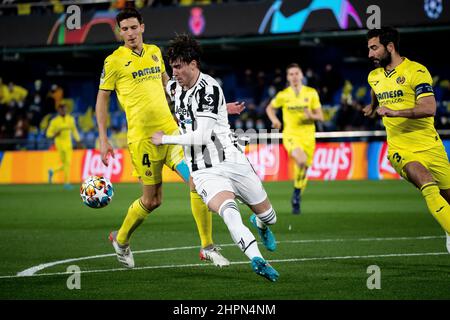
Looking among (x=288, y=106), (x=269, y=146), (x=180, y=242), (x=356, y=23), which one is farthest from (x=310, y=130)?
(x=356, y=23)

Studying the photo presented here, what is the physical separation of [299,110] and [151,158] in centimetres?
840

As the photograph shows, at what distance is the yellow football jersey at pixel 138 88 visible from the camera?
9711 millimetres

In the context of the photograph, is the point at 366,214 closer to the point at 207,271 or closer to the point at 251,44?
the point at 207,271

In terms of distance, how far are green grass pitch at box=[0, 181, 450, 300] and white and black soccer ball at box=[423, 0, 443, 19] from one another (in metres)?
10.4

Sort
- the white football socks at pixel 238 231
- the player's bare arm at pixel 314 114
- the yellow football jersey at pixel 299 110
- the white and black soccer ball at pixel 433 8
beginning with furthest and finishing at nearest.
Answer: the white and black soccer ball at pixel 433 8
the yellow football jersey at pixel 299 110
the player's bare arm at pixel 314 114
the white football socks at pixel 238 231

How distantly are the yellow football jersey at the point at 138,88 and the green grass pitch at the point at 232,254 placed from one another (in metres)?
1.56

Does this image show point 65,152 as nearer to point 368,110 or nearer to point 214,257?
point 368,110

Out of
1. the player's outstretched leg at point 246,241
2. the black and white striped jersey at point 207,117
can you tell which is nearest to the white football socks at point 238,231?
the player's outstretched leg at point 246,241

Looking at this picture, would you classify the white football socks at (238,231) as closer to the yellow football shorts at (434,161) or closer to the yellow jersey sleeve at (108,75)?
the yellow football shorts at (434,161)

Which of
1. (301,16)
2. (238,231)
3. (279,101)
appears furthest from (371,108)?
(301,16)

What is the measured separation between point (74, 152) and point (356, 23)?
421 inches

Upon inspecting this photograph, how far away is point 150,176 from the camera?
31.6ft

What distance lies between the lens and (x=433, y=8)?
91.6 feet

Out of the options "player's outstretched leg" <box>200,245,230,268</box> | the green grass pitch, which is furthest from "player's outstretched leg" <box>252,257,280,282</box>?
"player's outstretched leg" <box>200,245,230,268</box>
